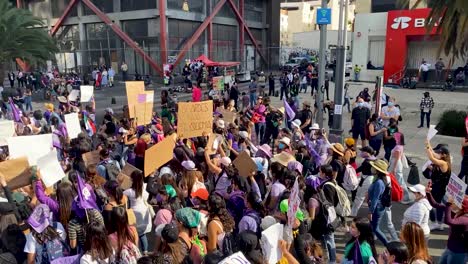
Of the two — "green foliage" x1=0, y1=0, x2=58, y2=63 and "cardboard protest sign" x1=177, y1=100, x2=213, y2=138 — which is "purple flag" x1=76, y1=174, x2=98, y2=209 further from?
"green foliage" x1=0, y1=0, x2=58, y2=63

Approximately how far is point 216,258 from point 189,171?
2222 mm

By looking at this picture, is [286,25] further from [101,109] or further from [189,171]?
[189,171]

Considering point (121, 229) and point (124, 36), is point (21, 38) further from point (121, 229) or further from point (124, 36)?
point (121, 229)

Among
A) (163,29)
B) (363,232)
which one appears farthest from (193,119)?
(163,29)

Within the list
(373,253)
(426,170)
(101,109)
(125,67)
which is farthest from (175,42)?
(373,253)

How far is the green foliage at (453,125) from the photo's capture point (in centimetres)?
1384

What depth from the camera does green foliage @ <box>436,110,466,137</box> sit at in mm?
13844

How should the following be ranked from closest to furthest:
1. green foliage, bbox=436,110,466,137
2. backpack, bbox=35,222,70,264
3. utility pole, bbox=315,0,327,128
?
1. backpack, bbox=35,222,70,264
2. utility pole, bbox=315,0,327,128
3. green foliage, bbox=436,110,466,137

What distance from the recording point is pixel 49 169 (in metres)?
5.55

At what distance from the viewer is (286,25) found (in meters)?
84.9

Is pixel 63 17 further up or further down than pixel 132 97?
further up

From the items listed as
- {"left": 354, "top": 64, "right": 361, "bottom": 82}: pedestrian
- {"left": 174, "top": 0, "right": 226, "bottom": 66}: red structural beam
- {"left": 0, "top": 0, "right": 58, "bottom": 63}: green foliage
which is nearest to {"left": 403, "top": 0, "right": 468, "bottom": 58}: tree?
{"left": 354, "top": 64, "right": 361, "bottom": 82}: pedestrian

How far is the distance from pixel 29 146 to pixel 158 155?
1.90 meters

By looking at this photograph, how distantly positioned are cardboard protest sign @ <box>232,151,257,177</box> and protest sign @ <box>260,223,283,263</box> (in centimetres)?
221
